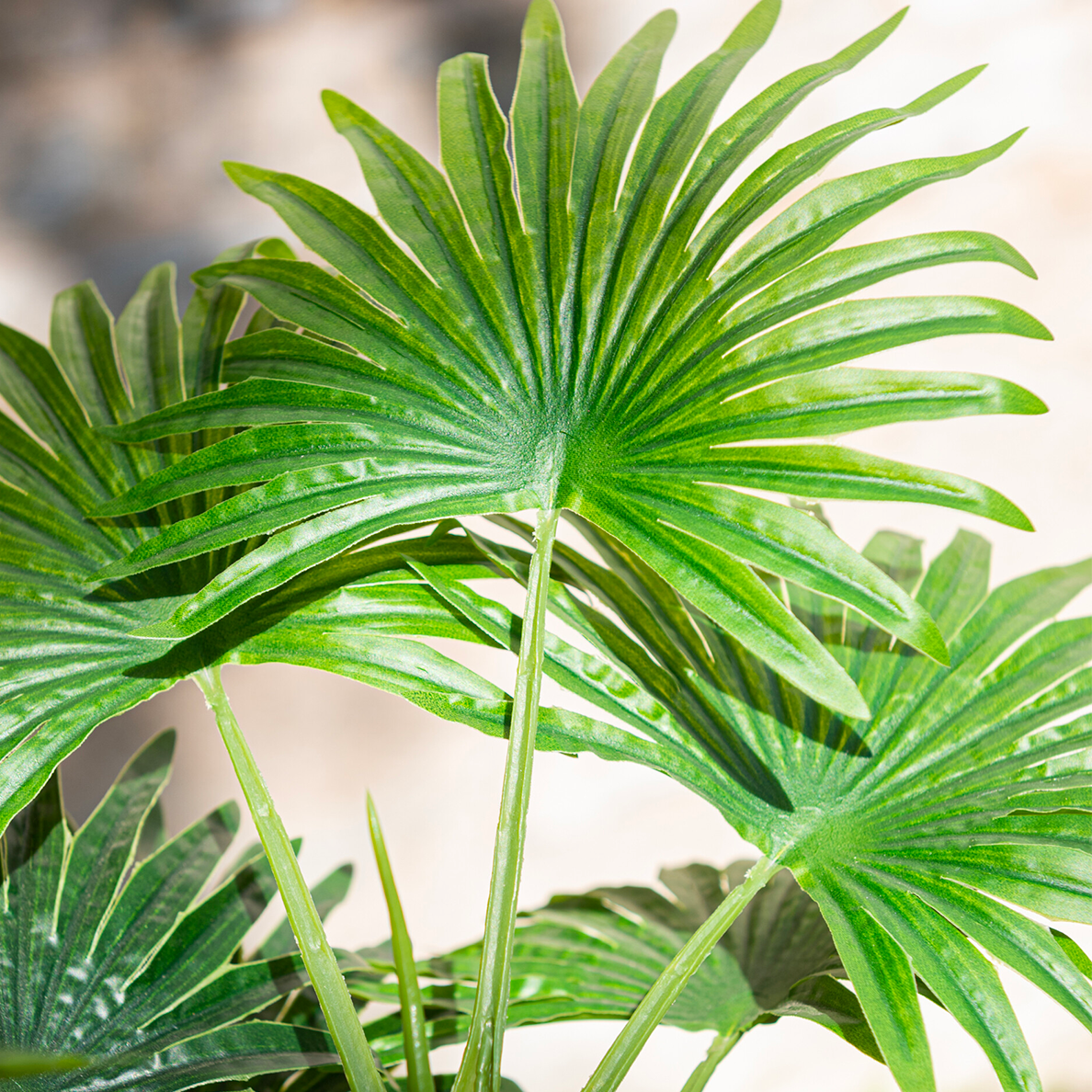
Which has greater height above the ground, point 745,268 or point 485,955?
point 745,268

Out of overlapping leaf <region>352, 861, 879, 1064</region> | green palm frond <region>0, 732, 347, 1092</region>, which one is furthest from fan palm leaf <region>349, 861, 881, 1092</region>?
green palm frond <region>0, 732, 347, 1092</region>

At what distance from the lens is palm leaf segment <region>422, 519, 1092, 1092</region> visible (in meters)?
0.49

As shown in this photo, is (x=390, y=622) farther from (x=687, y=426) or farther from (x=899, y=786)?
(x=899, y=786)

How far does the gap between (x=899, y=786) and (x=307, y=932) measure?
387mm

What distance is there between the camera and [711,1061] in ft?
2.17

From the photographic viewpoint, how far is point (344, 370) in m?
0.56

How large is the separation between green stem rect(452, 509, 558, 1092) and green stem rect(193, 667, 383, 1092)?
6cm

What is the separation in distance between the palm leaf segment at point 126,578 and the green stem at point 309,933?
0.27 feet

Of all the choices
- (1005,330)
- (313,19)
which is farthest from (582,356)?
(313,19)

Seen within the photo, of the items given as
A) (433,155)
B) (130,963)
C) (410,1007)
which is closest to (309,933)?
(410,1007)

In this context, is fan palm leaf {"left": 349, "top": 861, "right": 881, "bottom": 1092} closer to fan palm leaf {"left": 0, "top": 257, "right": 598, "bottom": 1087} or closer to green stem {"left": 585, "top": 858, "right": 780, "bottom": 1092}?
green stem {"left": 585, "top": 858, "right": 780, "bottom": 1092}

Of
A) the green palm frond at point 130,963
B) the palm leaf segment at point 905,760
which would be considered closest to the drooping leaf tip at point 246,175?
the palm leaf segment at point 905,760

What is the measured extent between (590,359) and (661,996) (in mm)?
388

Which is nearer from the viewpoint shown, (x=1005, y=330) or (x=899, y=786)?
(x=1005, y=330)
